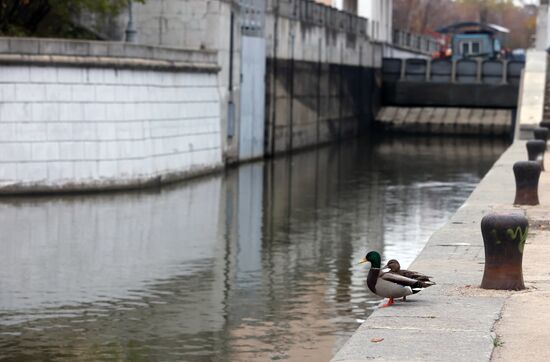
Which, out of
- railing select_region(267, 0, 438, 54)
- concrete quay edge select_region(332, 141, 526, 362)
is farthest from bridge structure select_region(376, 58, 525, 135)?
concrete quay edge select_region(332, 141, 526, 362)

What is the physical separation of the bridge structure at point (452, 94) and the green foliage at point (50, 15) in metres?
30.4

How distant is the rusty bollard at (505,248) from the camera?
1317 cm

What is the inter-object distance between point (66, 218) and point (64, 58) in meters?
5.45

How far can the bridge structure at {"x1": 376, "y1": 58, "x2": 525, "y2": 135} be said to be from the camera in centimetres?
6431

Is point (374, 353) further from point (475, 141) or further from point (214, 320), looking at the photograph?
point (475, 141)

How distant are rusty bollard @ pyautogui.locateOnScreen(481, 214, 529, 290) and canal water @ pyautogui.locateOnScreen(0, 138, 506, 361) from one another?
186 centimetres

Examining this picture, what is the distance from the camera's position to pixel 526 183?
2105 centimetres

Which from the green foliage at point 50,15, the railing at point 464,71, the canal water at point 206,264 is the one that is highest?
the green foliage at point 50,15

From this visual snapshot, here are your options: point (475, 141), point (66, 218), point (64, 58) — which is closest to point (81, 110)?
point (64, 58)

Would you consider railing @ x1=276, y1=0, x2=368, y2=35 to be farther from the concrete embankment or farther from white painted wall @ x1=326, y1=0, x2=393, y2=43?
the concrete embankment

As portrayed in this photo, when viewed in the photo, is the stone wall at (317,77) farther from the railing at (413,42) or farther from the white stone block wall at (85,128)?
the white stone block wall at (85,128)

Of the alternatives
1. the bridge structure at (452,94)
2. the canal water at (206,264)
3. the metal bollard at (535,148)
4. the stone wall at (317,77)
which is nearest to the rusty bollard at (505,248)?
the canal water at (206,264)

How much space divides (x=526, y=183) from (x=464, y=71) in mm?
45326

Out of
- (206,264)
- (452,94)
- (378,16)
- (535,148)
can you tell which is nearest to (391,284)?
(206,264)
